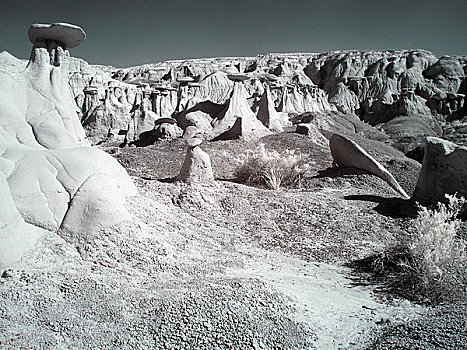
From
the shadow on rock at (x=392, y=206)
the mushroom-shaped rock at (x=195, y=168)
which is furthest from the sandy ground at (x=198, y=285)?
the shadow on rock at (x=392, y=206)

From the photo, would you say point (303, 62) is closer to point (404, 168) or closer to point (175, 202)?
point (404, 168)

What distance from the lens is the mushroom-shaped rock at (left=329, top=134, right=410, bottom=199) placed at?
26.2 ft

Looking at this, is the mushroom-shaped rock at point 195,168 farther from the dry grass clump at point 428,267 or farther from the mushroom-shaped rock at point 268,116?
the mushroom-shaped rock at point 268,116

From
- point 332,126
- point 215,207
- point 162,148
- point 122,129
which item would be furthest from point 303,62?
point 215,207

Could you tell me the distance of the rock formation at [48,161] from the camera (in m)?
3.77

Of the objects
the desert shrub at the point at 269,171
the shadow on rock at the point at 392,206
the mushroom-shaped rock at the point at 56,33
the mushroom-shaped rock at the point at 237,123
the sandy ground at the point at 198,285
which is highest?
the mushroom-shaped rock at the point at 56,33

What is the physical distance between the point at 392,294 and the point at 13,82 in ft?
18.0

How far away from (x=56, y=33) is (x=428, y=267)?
235 inches

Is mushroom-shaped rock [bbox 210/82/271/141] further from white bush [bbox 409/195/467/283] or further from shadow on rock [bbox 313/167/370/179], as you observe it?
white bush [bbox 409/195/467/283]

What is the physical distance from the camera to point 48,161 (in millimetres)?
4156

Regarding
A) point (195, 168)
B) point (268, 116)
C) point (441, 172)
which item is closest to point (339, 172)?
point (441, 172)

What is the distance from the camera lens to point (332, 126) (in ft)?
73.8

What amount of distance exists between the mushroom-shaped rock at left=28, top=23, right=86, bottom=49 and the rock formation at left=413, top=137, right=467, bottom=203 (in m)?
6.19

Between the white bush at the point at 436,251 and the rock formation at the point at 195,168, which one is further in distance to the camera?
the rock formation at the point at 195,168
